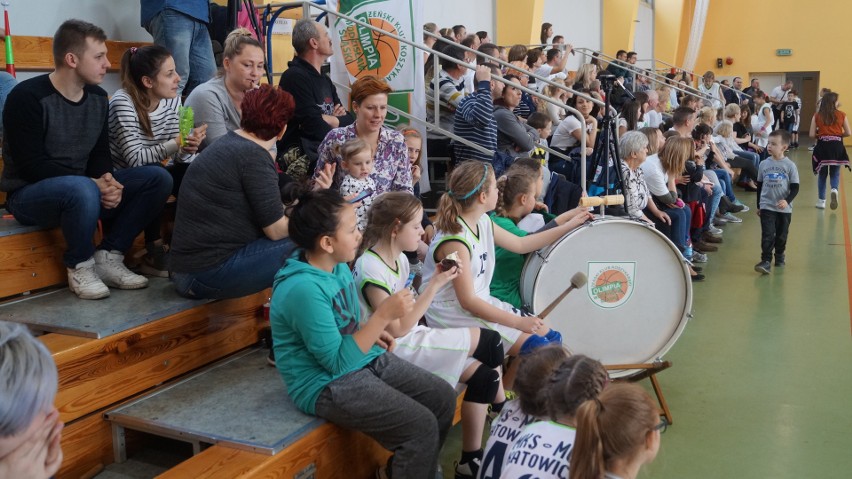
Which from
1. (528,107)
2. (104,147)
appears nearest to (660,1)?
(528,107)

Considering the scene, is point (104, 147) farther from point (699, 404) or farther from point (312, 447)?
point (699, 404)

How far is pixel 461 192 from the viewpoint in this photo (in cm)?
324

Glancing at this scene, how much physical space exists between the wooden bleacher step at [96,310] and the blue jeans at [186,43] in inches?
68.2

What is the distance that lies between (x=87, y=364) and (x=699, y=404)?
2720 millimetres

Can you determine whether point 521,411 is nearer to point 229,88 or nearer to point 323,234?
point 323,234

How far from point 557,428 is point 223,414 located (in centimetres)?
117

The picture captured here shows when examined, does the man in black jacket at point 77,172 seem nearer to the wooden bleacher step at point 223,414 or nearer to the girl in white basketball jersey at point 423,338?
the wooden bleacher step at point 223,414

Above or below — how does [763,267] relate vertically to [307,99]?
below

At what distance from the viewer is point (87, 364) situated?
2633 millimetres

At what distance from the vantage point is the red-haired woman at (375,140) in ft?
12.7

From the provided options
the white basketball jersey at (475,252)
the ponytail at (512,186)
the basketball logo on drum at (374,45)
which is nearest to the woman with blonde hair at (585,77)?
the basketball logo on drum at (374,45)

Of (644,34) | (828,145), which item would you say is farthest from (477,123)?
(644,34)

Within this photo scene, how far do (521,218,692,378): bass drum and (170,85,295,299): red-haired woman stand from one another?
1265mm

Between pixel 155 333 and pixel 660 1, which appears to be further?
pixel 660 1
